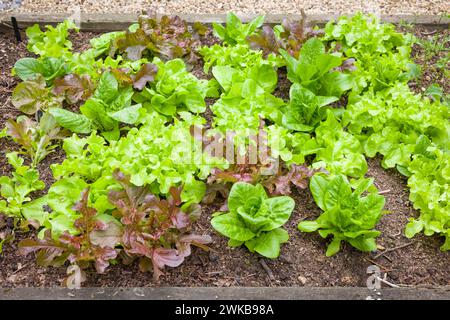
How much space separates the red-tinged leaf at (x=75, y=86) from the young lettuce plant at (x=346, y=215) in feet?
3.85

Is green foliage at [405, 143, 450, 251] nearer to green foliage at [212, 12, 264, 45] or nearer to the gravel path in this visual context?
green foliage at [212, 12, 264, 45]

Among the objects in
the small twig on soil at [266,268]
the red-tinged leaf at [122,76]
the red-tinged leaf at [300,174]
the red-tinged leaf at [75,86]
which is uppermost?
the red-tinged leaf at [122,76]

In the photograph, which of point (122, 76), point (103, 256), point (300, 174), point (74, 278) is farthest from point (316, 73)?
point (74, 278)

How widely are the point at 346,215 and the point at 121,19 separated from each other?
181 centimetres

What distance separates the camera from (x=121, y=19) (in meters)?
3.26

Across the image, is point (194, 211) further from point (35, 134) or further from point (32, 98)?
point (32, 98)

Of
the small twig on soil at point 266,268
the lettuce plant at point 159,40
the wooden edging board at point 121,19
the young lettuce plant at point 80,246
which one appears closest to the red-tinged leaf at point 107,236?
the young lettuce plant at point 80,246

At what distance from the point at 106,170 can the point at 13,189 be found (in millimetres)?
392

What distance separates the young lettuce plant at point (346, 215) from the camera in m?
2.18

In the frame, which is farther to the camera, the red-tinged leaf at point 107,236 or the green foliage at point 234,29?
the green foliage at point 234,29

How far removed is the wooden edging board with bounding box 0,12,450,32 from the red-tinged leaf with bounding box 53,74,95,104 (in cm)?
64

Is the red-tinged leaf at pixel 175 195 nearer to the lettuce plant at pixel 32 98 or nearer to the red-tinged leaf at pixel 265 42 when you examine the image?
the lettuce plant at pixel 32 98

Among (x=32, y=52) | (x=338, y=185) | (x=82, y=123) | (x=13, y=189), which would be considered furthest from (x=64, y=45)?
(x=338, y=185)

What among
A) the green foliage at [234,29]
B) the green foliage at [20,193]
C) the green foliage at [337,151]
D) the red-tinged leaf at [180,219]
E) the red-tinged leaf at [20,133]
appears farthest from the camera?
the green foliage at [234,29]
